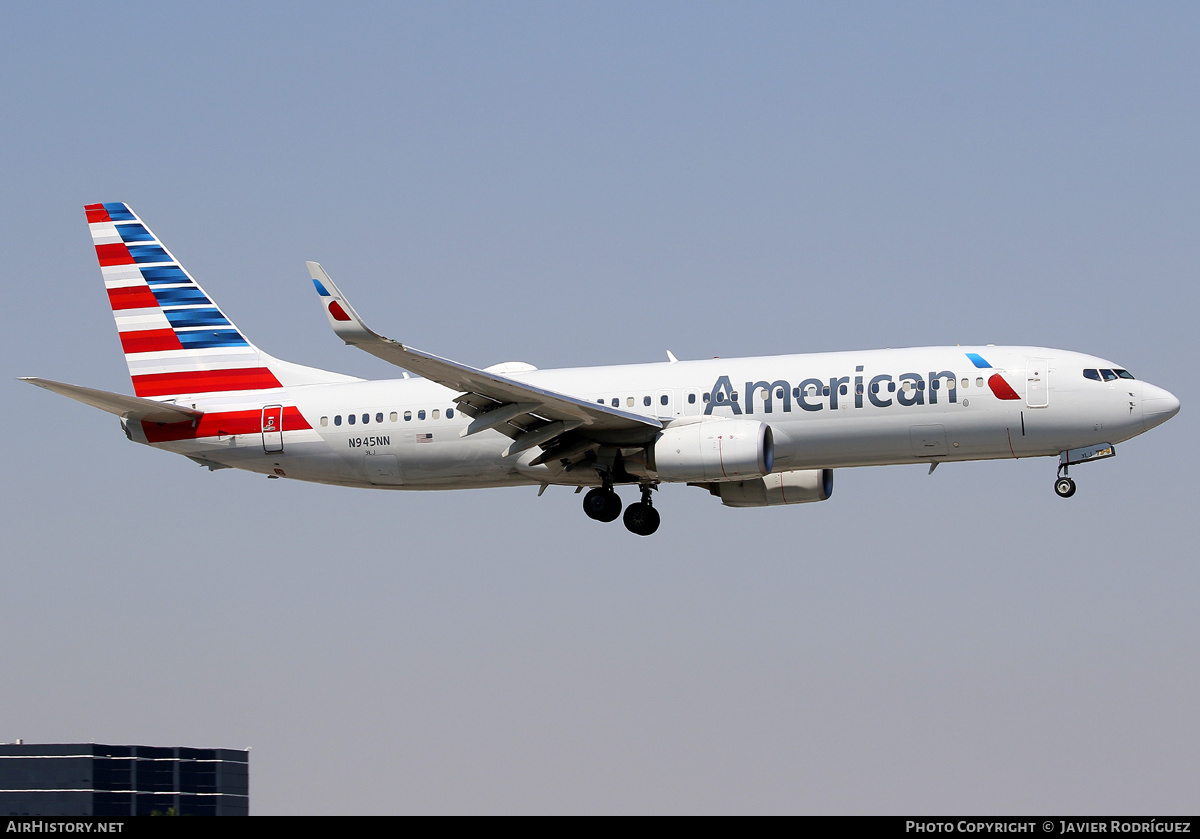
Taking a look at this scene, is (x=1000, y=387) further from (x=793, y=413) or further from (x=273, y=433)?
(x=273, y=433)

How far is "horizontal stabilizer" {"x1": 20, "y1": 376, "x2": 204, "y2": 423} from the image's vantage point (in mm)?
41344

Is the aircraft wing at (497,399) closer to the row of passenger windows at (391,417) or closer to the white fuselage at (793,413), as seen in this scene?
the white fuselage at (793,413)

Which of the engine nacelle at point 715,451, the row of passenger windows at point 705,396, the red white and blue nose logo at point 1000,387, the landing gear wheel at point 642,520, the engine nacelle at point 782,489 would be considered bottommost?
the landing gear wheel at point 642,520

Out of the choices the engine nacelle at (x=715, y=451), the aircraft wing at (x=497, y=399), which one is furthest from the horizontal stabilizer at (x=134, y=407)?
the engine nacelle at (x=715, y=451)

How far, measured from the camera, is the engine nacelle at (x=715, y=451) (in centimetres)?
3831

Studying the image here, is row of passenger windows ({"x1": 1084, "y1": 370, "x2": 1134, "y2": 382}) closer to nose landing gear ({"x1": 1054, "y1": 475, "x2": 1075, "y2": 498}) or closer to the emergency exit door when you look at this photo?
nose landing gear ({"x1": 1054, "y1": 475, "x2": 1075, "y2": 498})

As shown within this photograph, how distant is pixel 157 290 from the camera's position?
154 feet

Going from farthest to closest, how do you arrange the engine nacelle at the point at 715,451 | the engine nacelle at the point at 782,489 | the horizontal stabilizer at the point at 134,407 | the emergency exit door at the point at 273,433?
the engine nacelle at the point at 782,489
the emergency exit door at the point at 273,433
the horizontal stabilizer at the point at 134,407
the engine nacelle at the point at 715,451

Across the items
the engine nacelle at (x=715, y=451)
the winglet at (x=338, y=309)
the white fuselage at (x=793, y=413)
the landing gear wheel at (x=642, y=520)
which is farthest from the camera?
the landing gear wheel at (x=642, y=520)

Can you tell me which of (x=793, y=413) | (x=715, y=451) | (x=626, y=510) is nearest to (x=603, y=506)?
(x=626, y=510)

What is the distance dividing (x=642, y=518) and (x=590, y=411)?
491cm

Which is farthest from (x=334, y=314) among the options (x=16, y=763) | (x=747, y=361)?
(x=16, y=763)

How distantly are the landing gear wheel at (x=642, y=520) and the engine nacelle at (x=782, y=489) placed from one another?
2470 mm

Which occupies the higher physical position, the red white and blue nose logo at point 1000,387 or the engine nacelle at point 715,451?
the red white and blue nose logo at point 1000,387
